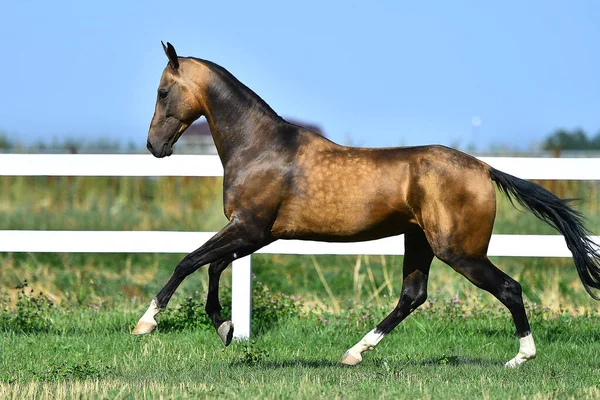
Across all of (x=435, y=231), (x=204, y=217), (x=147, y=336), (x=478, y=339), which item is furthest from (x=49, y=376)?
(x=204, y=217)

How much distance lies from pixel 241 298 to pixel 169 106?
191 cm

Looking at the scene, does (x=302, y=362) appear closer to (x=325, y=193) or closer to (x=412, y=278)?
(x=412, y=278)

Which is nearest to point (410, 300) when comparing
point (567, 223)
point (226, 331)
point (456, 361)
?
point (456, 361)

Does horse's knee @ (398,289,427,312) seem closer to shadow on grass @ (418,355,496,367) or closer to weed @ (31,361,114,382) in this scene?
shadow on grass @ (418,355,496,367)

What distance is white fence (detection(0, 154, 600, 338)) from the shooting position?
24.0 feet

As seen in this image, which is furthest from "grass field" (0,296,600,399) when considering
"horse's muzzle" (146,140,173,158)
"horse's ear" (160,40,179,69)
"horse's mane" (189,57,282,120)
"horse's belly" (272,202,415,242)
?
"horse's ear" (160,40,179,69)

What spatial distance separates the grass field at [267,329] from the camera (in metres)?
5.32

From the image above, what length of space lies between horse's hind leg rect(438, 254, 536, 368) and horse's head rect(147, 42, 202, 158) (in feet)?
6.76

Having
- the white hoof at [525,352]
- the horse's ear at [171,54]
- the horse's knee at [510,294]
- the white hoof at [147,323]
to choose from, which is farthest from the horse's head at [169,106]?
the white hoof at [525,352]

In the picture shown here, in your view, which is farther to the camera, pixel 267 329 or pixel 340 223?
pixel 267 329

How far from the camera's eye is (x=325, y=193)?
5.94 meters

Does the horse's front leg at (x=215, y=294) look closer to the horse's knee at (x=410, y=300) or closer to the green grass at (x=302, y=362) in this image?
the green grass at (x=302, y=362)

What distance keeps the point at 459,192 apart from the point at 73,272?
6.31 meters

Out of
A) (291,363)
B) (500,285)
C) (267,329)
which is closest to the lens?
(500,285)
